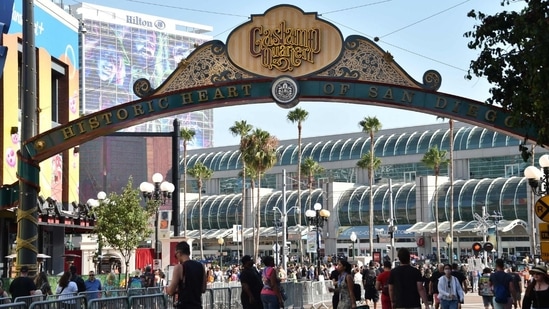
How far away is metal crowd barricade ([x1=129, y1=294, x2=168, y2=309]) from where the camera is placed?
16.4 metres

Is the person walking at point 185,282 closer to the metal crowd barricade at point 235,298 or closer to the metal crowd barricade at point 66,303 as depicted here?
the metal crowd barricade at point 66,303

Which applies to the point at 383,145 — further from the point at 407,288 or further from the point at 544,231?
the point at 407,288

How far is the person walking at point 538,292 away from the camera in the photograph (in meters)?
14.3

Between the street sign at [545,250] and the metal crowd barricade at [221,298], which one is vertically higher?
the street sign at [545,250]

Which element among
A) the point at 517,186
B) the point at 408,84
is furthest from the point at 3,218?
the point at 517,186

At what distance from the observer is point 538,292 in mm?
14391

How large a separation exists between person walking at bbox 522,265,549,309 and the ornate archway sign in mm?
10101

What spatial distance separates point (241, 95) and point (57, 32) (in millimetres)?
18317

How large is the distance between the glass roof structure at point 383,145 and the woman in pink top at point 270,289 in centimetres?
6875

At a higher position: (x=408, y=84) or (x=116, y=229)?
(x=408, y=84)

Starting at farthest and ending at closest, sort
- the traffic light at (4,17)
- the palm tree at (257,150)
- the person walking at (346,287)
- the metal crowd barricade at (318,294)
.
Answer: the palm tree at (257,150), the metal crowd barricade at (318,294), the person walking at (346,287), the traffic light at (4,17)

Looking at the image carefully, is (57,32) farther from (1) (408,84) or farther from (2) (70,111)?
(1) (408,84)

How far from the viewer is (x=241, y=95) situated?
24875 millimetres

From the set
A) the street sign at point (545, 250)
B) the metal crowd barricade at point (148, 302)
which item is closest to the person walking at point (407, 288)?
the street sign at point (545, 250)
